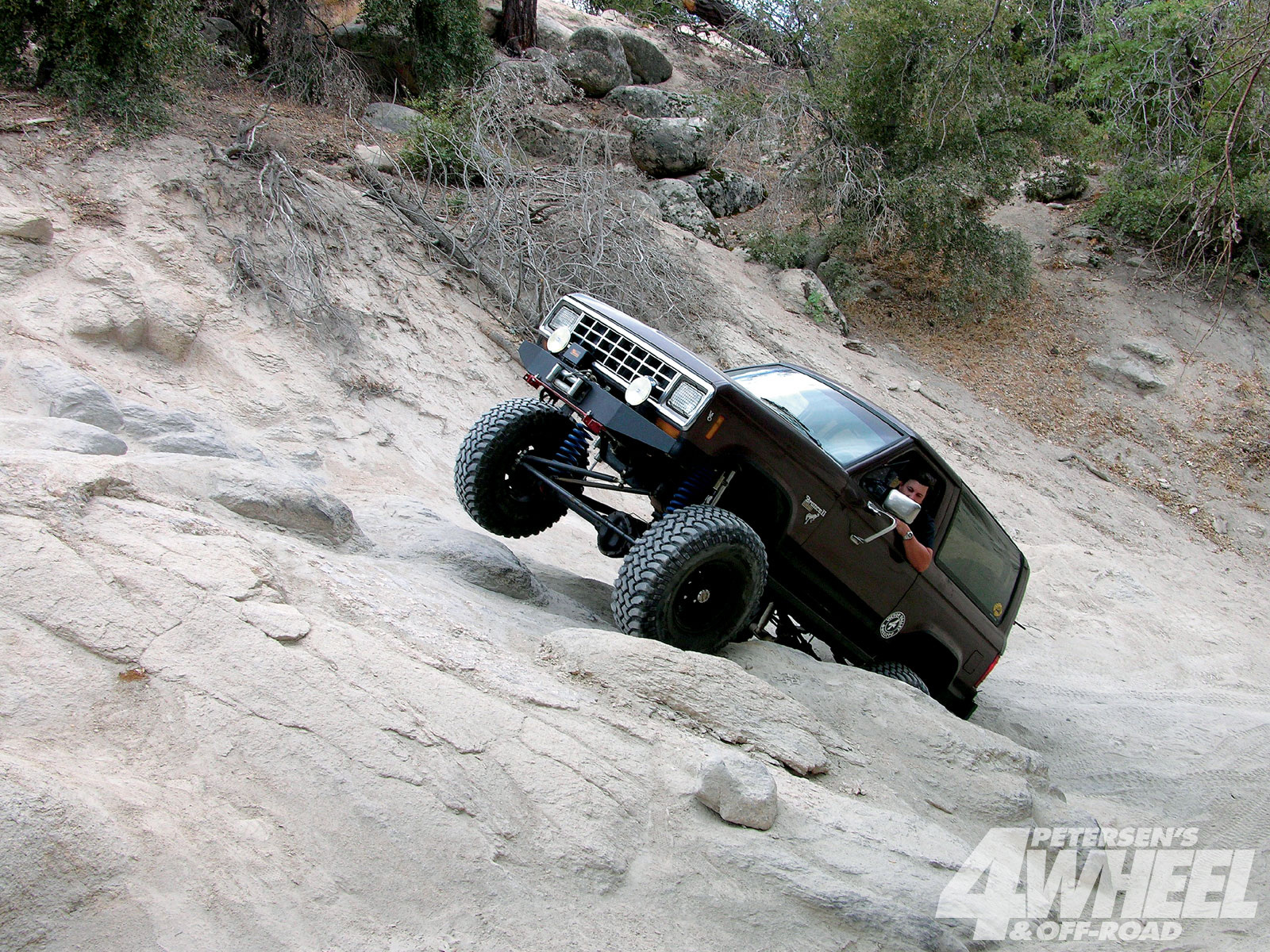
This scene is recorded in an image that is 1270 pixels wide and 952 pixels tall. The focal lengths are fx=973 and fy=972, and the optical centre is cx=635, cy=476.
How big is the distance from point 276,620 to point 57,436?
76.3 inches

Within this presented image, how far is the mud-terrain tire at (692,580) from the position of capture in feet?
14.1

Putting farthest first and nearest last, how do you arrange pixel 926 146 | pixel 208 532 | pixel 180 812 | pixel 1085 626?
pixel 926 146, pixel 1085 626, pixel 208 532, pixel 180 812

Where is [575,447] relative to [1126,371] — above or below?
above

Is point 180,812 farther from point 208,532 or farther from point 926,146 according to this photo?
point 926,146

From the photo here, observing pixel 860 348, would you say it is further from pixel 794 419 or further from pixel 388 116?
pixel 794 419

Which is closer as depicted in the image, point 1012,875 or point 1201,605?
point 1012,875

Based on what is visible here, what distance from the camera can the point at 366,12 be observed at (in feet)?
48.4

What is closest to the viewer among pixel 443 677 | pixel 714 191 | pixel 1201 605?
pixel 443 677

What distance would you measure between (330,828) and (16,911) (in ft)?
2.49

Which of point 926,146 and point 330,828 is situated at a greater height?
point 926,146

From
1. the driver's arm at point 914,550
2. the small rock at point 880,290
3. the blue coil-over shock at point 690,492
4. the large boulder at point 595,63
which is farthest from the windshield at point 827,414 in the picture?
the large boulder at point 595,63

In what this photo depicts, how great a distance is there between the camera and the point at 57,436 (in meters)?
4.48

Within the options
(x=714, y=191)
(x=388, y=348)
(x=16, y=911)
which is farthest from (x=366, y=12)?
(x=16, y=911)

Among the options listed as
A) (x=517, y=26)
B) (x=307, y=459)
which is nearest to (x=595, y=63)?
(x=517, y=26)
